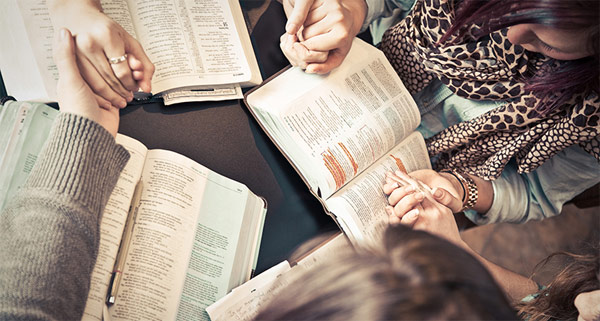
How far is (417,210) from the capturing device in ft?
2.79

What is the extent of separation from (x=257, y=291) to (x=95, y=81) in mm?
456

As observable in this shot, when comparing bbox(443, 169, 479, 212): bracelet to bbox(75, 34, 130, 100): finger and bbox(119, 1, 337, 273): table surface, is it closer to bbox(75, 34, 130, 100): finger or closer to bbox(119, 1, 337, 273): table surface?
bbox(119, 1, 337, 273): table surface

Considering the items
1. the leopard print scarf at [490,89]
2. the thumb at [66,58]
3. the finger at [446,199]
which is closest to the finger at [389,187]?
the finger at [446,199]

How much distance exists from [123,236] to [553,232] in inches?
69.6

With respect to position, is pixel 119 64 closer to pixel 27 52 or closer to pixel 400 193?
pixel 27 52

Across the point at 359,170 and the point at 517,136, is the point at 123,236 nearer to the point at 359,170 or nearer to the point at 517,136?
the point at 359,170

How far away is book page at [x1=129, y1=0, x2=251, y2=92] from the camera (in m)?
0.79

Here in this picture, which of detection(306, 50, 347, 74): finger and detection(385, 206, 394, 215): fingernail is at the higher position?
detection(306, 50, 347, 74): finger

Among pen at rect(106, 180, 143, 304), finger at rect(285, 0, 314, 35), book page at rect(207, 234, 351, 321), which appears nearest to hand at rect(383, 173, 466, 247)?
book page at rect(207, 234, 351, 321)

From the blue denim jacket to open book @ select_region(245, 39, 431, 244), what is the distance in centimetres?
13

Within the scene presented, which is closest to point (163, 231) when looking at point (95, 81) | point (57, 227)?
point (57, 227)

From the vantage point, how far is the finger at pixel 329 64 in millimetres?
830

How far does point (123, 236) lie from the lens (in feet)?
2.26

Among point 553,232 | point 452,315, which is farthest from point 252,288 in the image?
point 553,232
